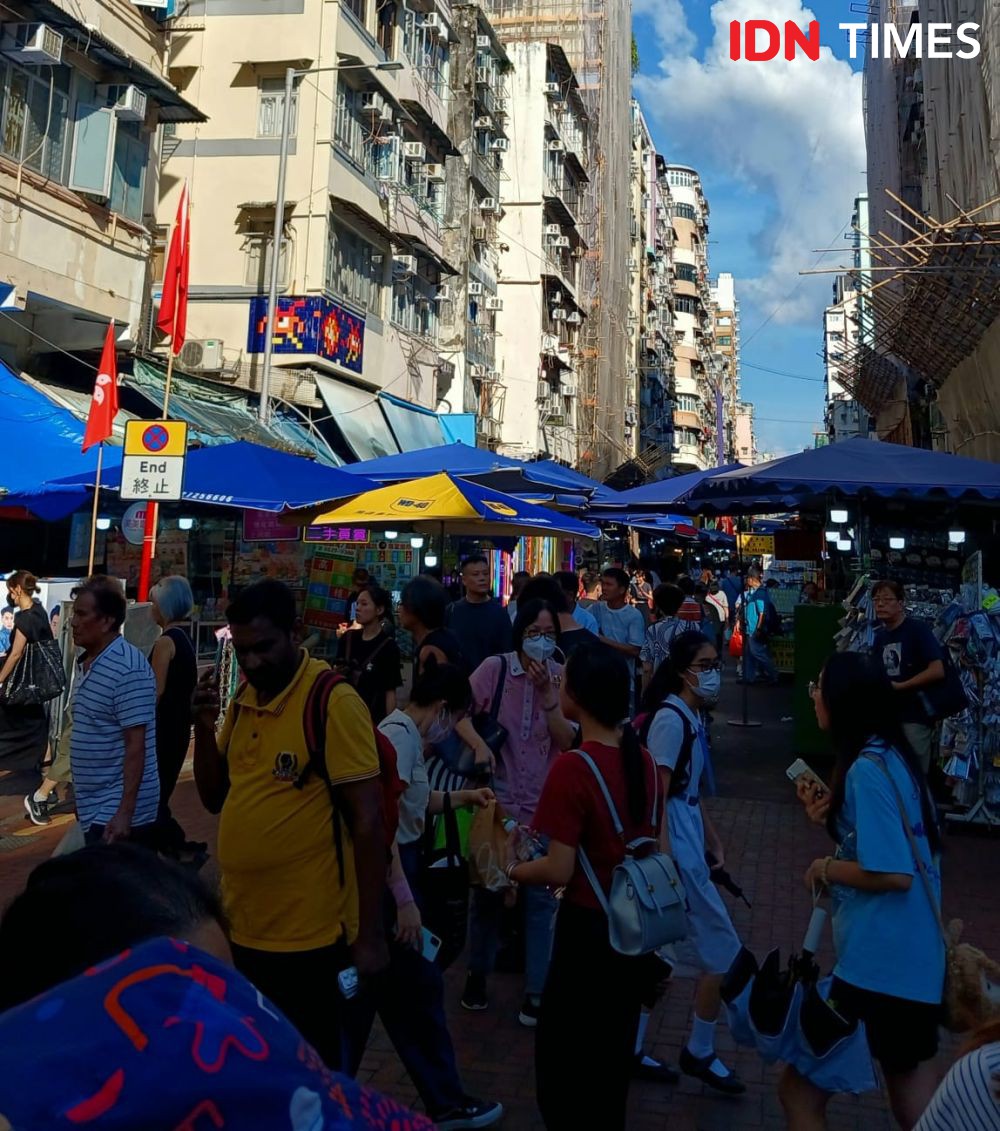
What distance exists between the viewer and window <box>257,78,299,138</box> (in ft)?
72.3

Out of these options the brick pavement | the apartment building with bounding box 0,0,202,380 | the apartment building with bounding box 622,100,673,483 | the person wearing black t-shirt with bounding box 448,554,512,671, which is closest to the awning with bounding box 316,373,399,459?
→ the apartment building with bounding box 0,0,202,380

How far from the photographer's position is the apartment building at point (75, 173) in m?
14.1

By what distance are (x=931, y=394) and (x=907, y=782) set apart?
22.7 metres

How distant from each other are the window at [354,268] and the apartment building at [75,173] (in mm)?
4628

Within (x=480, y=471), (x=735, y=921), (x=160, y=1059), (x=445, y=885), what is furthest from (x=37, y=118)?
(x=160, y=1059)

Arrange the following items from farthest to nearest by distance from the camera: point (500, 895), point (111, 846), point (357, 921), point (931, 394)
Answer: point (931, 394), point (500, 895), point (357, 921), point (111, 846)

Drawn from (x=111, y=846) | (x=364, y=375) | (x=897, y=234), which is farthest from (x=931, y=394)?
(x=111, y=846)

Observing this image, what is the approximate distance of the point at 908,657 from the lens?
25.1 ft

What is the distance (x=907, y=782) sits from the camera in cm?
299

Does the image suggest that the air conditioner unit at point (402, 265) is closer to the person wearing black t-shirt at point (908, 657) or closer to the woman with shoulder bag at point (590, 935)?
the person wearing black t-shirt at point (908, 657)

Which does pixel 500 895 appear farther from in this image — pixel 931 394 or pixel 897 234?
pixel 897 234

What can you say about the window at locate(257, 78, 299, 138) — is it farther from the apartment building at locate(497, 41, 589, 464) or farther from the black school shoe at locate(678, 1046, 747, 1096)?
the black school shoe at locate(678, 1046, 747, 1096)

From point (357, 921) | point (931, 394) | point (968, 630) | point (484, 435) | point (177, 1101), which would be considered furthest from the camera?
point (484, 435)

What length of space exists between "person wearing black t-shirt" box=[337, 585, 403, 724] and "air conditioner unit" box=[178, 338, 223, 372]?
1622cm
